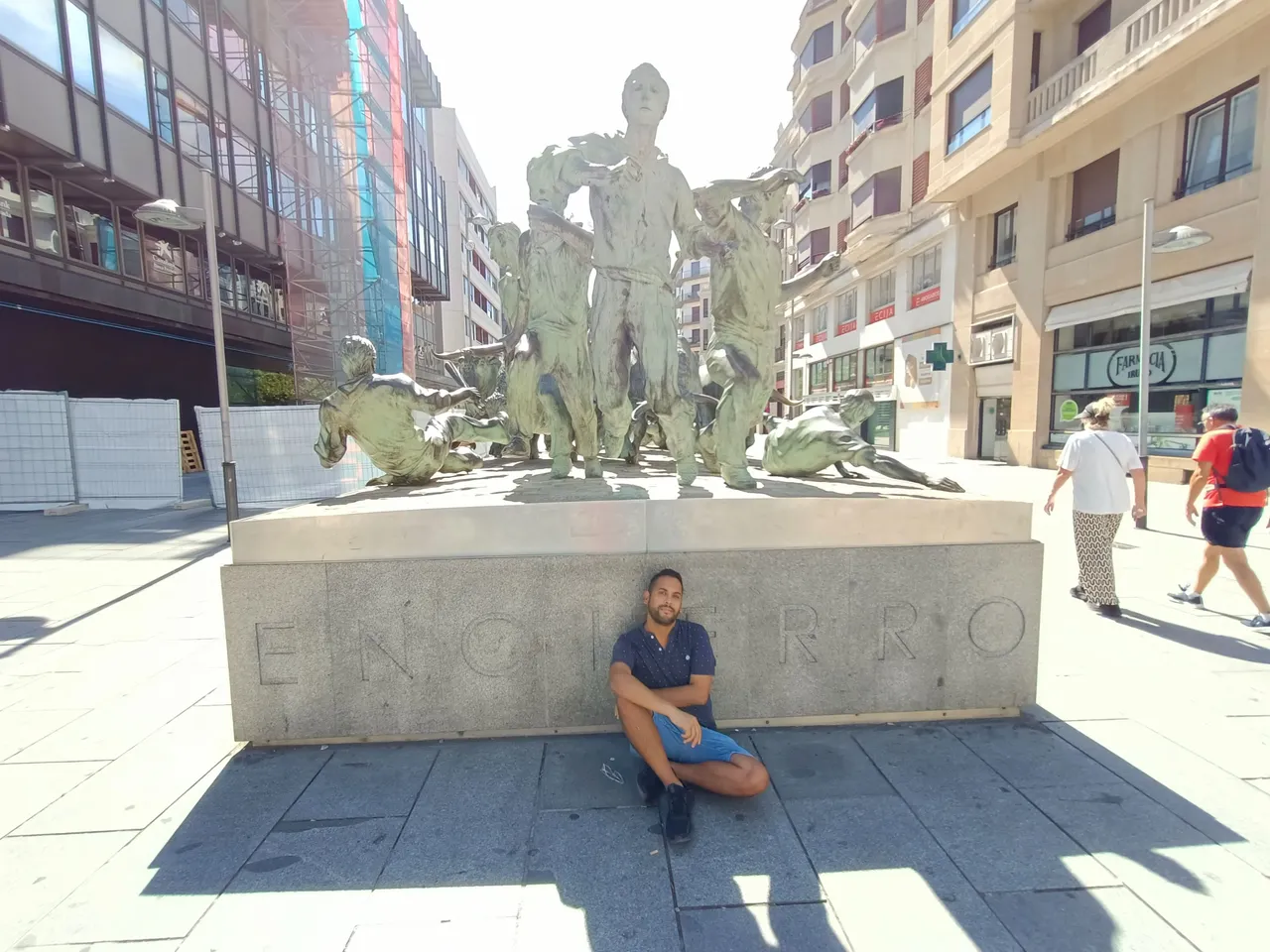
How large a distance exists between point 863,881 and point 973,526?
196 cm

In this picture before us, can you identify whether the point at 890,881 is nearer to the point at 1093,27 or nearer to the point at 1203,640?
the point at 1203,640

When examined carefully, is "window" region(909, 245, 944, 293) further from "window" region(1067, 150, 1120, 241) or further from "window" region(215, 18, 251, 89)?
"window" region(215, 18, 251, 89)

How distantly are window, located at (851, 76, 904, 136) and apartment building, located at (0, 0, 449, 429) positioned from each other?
18064mm

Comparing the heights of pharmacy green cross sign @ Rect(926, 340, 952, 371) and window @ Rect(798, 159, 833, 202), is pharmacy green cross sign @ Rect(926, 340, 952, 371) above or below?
below

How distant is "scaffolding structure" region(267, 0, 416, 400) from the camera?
21.0 metres

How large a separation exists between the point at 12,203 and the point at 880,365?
2519 cm

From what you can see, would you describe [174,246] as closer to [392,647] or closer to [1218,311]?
[392,647]

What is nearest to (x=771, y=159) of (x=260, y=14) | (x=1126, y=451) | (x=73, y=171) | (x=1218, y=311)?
(x=260, y=14)

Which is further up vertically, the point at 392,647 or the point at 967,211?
the point at 967,211

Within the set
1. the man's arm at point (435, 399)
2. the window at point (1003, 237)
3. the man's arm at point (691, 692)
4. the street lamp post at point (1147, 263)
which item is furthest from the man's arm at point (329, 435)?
the window at point (1003, 237)

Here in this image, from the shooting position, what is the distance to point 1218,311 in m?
11.5

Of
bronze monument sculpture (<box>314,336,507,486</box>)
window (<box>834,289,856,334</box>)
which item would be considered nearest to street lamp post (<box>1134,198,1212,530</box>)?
bronze monument sculpture (<box>314,336,507,486</box>)

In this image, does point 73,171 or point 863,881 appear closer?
point 863,881

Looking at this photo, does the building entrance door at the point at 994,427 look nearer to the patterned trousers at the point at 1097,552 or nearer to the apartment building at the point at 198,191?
the patterned trousers at the point at 1097,552
